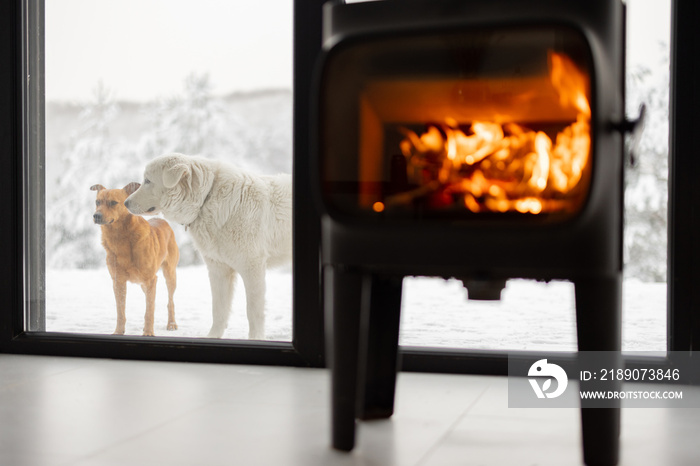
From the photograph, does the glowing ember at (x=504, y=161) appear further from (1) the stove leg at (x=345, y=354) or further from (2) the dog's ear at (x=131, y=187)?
(2) the dog's ear at (x=131, y=187)

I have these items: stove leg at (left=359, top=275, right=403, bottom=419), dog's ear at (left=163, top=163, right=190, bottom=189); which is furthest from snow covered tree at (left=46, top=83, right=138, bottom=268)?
stove leg at (left=359, top=275, right=403, bottom=419)

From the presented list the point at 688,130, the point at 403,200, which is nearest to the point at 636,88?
the point at 688,130

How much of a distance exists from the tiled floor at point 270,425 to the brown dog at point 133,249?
0.28 meters

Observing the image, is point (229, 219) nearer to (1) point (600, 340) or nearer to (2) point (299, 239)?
(2) point (299, 239)

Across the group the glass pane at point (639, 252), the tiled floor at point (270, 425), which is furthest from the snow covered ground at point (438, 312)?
the tiled floor at point (270, 425)

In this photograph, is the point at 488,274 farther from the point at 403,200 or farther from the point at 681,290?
the point at 681,290

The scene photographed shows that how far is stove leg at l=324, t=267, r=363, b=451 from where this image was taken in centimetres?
136

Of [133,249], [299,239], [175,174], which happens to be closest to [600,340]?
[299,239]

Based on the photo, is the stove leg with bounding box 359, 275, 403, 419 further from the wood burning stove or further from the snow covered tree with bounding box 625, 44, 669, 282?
the snow covered tree with bounding box 625, 44, 669, 282

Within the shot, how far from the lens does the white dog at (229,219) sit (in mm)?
2215

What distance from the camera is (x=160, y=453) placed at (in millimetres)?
1334

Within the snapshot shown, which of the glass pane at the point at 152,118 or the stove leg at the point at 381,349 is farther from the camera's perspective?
the glass pane at the point at 152,118

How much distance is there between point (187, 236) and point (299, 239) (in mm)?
353

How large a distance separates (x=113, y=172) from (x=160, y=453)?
1.20m
